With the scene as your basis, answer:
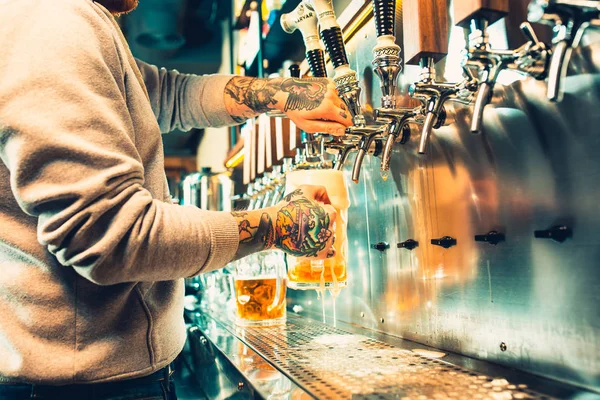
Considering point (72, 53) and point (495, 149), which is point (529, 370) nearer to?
point (495, 149)

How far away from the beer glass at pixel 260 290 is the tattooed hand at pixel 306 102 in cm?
66

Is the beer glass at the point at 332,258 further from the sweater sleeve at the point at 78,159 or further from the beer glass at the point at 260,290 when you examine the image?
the beer glass at the point at 260,290

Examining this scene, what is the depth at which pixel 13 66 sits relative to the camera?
0.73 meters

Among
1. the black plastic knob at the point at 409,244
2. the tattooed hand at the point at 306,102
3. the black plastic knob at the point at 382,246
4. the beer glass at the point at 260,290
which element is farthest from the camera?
the beer glass at the point at 260,290

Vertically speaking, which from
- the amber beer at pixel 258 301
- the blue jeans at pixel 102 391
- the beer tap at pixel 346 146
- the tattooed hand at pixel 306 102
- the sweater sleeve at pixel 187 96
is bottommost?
the blue jeans at pixel 102 391

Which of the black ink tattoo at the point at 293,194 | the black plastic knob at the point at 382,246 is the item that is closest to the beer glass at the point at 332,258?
the black ink tattoo at the point at 293,194

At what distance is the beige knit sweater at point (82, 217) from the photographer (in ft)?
2.30

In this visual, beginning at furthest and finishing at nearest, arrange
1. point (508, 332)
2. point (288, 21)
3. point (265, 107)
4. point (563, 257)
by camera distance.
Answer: point (288, 21)
point (265, 107)
point (508, 332)
point (563, 257)

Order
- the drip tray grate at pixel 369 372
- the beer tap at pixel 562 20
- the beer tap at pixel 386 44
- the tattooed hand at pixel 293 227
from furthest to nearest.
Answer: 1. the beer tap at pixel 386 44
2. the tattooed hand at pixel 293 227
3. the drip tray grate at pixel 369 372
4. the beer tap at pixel 562 20

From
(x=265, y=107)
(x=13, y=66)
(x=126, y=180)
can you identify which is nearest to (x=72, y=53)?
(x=13, y=66)

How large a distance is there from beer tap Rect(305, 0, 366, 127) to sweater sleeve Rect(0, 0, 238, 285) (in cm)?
51

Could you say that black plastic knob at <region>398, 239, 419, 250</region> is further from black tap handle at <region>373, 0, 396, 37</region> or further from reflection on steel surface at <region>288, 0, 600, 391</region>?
black tap handle at <region>373, 0, 396, 37</region>

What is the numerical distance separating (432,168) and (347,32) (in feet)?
2.08

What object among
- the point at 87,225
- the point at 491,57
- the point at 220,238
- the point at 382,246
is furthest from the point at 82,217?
the point at 382,246
